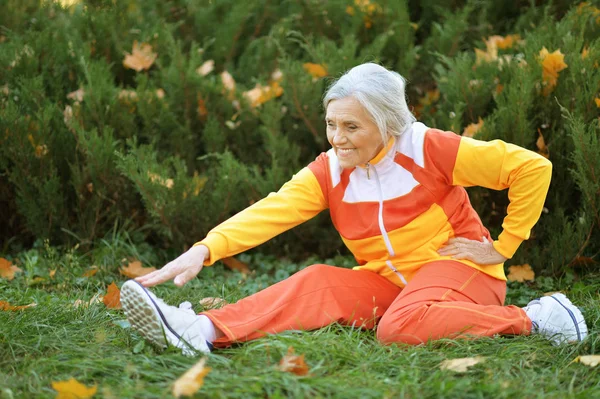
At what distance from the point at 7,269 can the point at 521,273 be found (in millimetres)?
2695

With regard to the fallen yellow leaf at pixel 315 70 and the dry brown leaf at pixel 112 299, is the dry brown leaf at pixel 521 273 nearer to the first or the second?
the fallen yellow leaf at pixel 315 70

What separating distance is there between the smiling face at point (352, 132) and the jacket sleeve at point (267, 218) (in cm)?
25

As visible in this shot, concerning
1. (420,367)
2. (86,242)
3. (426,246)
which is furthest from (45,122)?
(420,367)

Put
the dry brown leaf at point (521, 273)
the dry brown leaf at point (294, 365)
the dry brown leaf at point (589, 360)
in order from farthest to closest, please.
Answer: the dry brown leaf at point (521, 273) < the dry brown leaf at point (589, 360) < the dry brown leaf at point (294, 365)

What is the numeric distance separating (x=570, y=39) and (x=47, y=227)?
10.1 feet

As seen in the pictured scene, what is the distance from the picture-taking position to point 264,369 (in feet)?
8.29

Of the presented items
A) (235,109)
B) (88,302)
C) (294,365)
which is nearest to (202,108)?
(235,109)

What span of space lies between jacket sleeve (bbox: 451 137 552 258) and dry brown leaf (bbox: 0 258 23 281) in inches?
93.5

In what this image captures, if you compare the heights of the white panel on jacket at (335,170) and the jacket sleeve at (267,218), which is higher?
the white panel on jacket at (335,170)

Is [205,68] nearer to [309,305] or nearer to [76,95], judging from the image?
[76,95]

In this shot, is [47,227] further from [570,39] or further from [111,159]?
[570,39]

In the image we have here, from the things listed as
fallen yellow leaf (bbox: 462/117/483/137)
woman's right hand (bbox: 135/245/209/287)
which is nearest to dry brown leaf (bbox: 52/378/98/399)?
woman's right hand (bbox: 135/245/209/287)

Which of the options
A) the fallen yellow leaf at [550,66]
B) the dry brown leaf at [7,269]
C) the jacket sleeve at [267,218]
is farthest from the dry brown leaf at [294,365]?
the fallen yellow leaf at [550,66]

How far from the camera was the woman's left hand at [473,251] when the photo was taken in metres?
3.16
